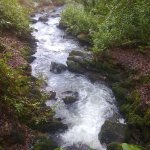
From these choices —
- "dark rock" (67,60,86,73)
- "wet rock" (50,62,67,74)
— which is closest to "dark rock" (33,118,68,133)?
"dark rock" (67,60,86,73)

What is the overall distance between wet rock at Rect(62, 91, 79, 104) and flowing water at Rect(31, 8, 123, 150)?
162 mm

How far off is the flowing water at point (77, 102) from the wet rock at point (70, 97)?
162mm

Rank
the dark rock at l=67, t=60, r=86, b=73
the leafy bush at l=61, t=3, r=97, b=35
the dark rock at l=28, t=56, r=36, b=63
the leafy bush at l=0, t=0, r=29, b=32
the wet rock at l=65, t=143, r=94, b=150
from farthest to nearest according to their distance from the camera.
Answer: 1. the leafy bush at l=61, t=3, r=97, b=35
2. the leafy bush at l=0, t=0, r=29, b=32
3. the dark rock at l=28, t=56, r=36, b=63
4. the dark rock at l=67, t=60, r=86, b=73
5. the wet rock at l=65, t=143, r=94, b=150

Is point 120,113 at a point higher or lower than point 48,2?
higher

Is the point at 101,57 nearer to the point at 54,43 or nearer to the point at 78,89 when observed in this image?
the point at 78,89

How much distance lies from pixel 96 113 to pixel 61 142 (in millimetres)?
2351

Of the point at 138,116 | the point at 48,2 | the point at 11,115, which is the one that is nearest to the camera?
the point at 11,115

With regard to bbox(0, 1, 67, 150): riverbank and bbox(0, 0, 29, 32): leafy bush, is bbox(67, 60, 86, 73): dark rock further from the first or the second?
bbox(0, 0, 29, 32): leafy bush

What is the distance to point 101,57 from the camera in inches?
644

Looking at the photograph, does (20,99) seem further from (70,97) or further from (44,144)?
(70,97)

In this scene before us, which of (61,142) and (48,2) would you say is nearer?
(61,142)

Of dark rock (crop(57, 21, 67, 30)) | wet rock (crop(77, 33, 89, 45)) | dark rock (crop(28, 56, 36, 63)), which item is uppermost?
wet rock (crop(77, 33, 89, 45))

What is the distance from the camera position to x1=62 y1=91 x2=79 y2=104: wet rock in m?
13.5

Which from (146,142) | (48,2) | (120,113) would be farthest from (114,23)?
(48,2)
